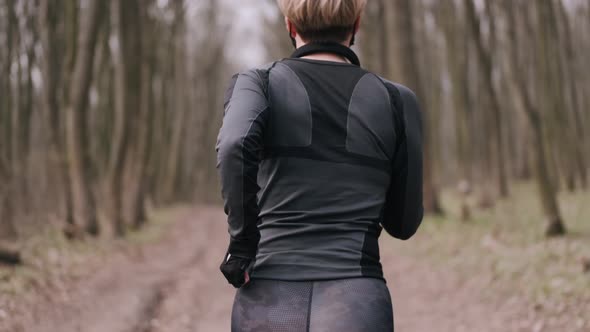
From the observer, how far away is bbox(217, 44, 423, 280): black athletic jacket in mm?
1944

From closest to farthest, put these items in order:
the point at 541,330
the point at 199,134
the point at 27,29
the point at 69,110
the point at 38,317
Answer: the point at 541,330, the point at 38,317, the point at 69,110, the point at 27,29, the point at 199,134

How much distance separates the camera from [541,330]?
6250 millimetres

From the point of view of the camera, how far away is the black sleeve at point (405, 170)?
211 cm

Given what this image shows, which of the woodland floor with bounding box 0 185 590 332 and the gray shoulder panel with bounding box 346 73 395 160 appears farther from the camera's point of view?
the woodland floor with bounding box 0 185 590 332

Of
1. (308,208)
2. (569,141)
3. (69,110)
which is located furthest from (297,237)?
(569,141)

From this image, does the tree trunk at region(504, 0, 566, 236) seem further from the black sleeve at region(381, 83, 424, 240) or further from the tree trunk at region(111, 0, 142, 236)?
the tree trunk at region(111, 0, 142, 236)

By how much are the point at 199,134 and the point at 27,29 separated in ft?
74.8

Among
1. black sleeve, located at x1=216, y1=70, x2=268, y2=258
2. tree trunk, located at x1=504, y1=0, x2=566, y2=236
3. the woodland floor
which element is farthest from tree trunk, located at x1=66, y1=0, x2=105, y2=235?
black sleeve, located at x1=216, y1=70, x2=268, y2=258

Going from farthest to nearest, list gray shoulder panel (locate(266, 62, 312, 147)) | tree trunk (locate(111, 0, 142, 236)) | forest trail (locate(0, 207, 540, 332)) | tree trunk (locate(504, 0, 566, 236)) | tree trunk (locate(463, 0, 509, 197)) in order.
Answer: tree trunk (locate(111, 0, 142, 236)) < tree trunk (locate(463, 0, 509, 197)) < tree trunk (locate(504, 0, 566, 236)) < forest trail (locate(0, 207, 540, 332)) < gray shoulder panel (locate(266, 62, 312, 147))

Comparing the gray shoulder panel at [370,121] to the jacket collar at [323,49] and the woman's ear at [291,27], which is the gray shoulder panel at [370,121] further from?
the woman's ear at [291,27]

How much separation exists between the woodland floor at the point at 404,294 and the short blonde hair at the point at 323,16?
4810 millimetres

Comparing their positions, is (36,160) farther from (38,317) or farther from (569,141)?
(38,317)

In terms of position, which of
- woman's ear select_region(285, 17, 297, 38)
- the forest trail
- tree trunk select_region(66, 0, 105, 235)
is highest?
woman's ear select_region(285, 17, 297, 38)

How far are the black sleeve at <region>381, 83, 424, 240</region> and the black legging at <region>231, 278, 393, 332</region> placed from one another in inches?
12.6
